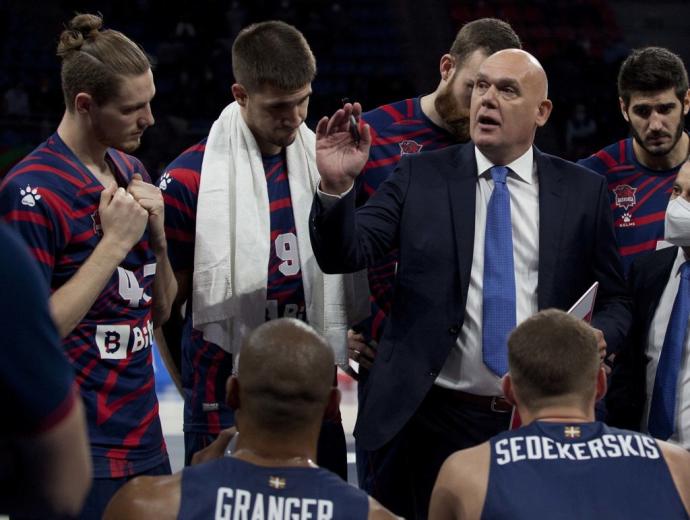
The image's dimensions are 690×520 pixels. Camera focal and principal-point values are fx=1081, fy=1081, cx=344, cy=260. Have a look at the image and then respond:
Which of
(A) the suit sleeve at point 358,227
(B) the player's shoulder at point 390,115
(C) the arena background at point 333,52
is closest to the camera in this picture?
(A) the suit sleeve at point 358,227

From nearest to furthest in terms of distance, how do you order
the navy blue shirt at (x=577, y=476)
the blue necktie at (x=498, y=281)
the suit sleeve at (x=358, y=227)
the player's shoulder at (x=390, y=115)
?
the navy blue shirt at (x=577, y=476) → the suit sleeve at (x=358, y=227) → the blue necktie at (x=498, y=281) → the player's shoulder at (x=390, y=115)

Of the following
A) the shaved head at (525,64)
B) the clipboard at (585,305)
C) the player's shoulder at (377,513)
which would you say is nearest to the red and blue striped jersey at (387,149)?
the shaved head at (525,64)

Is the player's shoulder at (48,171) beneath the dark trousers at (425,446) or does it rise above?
above

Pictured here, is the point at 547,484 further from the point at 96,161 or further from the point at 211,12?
the point at 211,12

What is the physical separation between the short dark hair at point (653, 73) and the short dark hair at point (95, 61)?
1786 millimetres

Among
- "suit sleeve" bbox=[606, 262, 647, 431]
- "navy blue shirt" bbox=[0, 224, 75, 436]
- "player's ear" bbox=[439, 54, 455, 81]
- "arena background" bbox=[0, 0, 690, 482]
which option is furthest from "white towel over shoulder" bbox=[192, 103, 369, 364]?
"arena background" bbox=[0, 0, 690, 482]

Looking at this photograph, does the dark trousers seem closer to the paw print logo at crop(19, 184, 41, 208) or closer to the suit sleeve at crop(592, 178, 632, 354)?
the suit sleeve at crop(592, 178, 632, 354)

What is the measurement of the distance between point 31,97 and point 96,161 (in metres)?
9.66

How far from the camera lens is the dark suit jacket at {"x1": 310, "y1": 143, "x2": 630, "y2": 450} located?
2889 millimetres

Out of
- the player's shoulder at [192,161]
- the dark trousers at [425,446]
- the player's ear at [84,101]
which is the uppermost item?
the player's ear at [84,101]

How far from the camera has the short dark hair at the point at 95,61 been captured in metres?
2.74

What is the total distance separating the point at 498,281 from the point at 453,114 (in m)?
0.82

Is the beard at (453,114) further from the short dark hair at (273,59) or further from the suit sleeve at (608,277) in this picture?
the suit sleeve at (608,277)

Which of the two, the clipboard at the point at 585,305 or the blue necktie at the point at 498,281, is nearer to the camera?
the clipboard at the point at 585,305
